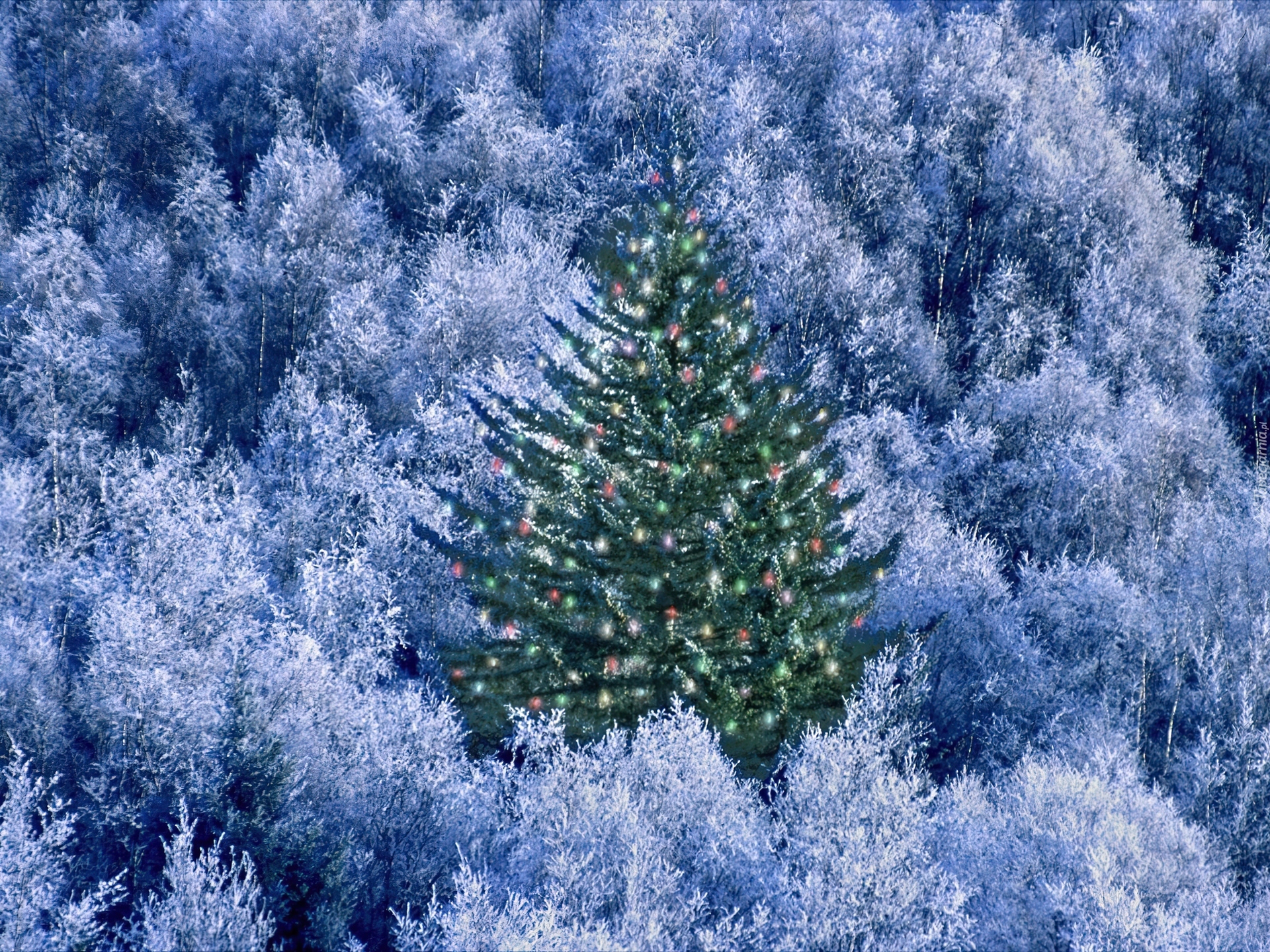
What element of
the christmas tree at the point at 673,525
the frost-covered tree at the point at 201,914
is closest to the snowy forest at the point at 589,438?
the frost-covered tree at the point at 201,914

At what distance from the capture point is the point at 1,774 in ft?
70.5

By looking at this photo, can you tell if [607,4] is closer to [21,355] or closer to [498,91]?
[498,91]

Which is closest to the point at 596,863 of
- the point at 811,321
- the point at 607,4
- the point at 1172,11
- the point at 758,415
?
the point at 758,415

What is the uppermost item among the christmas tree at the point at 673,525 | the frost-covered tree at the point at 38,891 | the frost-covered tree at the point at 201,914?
the christmas tree at the point at 673,525

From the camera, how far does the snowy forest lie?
60.1 feet

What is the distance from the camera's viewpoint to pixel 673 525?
19.8 m

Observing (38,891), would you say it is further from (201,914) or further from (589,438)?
(589,438)

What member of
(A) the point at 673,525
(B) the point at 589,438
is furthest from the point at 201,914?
(B) the point at 589,438

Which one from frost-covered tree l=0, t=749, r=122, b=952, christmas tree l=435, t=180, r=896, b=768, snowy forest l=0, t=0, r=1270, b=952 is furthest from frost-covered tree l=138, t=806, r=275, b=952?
christmas tree l=435, t=180, r=896, b=768

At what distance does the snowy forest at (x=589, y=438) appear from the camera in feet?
60.1

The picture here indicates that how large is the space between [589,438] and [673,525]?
86.6 inches

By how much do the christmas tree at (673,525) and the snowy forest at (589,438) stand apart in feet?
2.49

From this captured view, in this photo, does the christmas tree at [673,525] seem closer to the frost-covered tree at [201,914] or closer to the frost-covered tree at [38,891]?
the frost-covered tree at [201,914]

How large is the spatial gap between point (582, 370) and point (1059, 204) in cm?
2285
